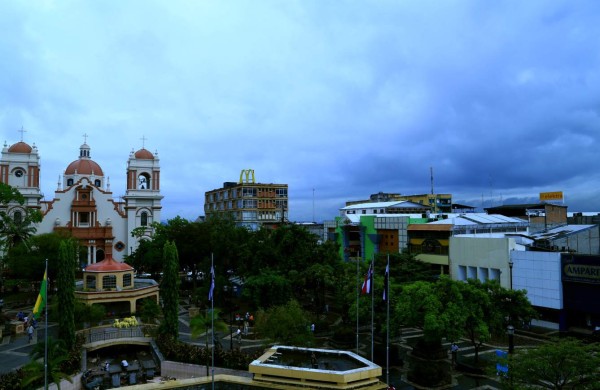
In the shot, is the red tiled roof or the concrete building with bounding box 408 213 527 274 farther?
the concrete building with bounding box 408 213 527 274

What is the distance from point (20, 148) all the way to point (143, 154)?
19.2 meters

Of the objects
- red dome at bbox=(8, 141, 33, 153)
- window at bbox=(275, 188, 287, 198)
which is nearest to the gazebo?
red dome at bbox=(8, 141, 33, 153)

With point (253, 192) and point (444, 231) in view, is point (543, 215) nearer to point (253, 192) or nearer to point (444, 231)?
Answer: point (444, 231)

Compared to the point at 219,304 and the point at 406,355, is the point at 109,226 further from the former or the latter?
the point at 406,355

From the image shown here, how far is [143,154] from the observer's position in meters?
78.1

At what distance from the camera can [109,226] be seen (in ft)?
238

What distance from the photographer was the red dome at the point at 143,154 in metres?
77.7

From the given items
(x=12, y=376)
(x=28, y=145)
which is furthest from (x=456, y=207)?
(x=12, y=376)

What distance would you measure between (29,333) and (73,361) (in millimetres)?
10656

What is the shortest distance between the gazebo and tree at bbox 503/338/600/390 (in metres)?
35.2

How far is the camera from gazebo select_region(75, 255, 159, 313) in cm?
4175

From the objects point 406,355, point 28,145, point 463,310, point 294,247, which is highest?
point 28,145

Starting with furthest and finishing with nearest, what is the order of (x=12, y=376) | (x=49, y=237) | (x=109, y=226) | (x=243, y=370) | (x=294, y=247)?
(x=109, y=226) < (x=49, y=237) < (x=294, y=247) < (x=243, y=370) < (x=12, y=376)

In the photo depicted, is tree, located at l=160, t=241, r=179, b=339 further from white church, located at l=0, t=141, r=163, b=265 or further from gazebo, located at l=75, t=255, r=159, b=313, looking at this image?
white church, located at l=0, t=141, r=163, b=265
